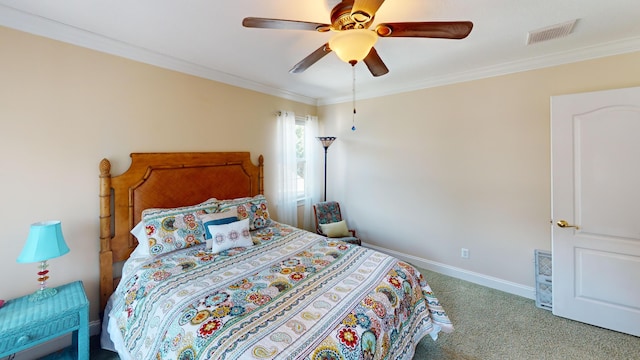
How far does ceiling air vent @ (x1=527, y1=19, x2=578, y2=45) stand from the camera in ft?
6.31

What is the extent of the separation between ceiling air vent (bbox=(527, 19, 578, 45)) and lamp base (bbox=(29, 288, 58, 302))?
4182 millimetres

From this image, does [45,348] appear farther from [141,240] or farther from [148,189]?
[148,189]

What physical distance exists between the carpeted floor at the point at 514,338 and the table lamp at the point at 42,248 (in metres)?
0.54

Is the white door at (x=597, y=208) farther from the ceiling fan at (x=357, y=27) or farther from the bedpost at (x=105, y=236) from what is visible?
the bedpost at (x=105, y=236)

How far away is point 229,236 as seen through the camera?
2320 millimetres

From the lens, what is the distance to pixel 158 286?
1.69m

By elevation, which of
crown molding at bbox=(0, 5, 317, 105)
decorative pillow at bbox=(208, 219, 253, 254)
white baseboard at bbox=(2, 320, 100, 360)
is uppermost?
crown molding at bbox=(0, 5, 317, 105)

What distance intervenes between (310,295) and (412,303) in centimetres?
79

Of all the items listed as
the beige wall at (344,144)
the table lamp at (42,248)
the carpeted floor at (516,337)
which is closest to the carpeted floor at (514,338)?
the carpeted floor at (516,337)

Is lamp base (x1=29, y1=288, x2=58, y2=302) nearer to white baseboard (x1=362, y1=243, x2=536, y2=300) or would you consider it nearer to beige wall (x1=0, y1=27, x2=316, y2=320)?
beige wall (x1=0, y1=27, x2=316, y2=320)

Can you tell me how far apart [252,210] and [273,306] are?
1583mm

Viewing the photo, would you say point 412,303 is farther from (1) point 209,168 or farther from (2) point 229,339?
(1) point 209,168

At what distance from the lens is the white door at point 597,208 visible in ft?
6.96

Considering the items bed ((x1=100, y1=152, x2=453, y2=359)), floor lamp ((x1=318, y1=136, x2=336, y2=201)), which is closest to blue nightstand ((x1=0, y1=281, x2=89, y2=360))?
bed ((x1=100, y1=152, x2=453, y2=359))
